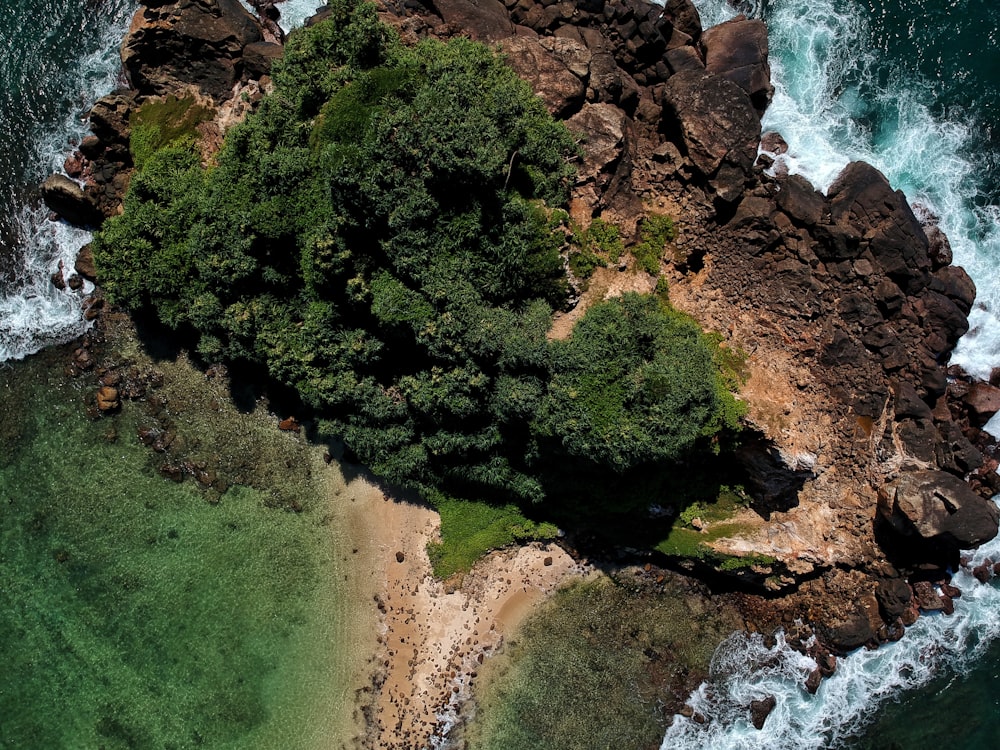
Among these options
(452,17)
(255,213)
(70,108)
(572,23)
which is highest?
(572,23)

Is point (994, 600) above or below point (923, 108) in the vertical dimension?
below

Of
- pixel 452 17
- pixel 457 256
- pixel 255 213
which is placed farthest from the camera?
pixel 452 17

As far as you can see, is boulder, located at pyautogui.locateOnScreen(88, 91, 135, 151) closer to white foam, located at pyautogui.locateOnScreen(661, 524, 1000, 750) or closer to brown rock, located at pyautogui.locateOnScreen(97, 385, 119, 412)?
brown rock, located at pyautogui.locateOnScreen(97, 385, 119, 412)

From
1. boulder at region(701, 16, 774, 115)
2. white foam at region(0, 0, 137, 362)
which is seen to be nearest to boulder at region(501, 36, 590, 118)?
boulder at region(701, 16, 774, 115)

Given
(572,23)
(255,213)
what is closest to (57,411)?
(255,213)

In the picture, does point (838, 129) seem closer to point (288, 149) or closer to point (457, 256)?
point (457, 256)

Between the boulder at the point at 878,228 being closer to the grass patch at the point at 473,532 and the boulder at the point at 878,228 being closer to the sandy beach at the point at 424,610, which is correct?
the grass patch at the point at 473,532

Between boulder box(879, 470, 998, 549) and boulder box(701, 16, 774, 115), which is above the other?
boulder box(701, 16, 774, 115)

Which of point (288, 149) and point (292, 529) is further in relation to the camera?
point (292, 529)

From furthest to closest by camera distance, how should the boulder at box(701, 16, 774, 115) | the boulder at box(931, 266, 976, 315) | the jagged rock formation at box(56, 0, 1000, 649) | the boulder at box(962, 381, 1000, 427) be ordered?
1. the boulder at box(962, 381, 1000, 427)
2. the boulder at box(931, 266, 976, 315)
3. the boulder at box(701, 16, 774, 115)
4. the jagged rock formation at box(56, 0, 1000, 649)
